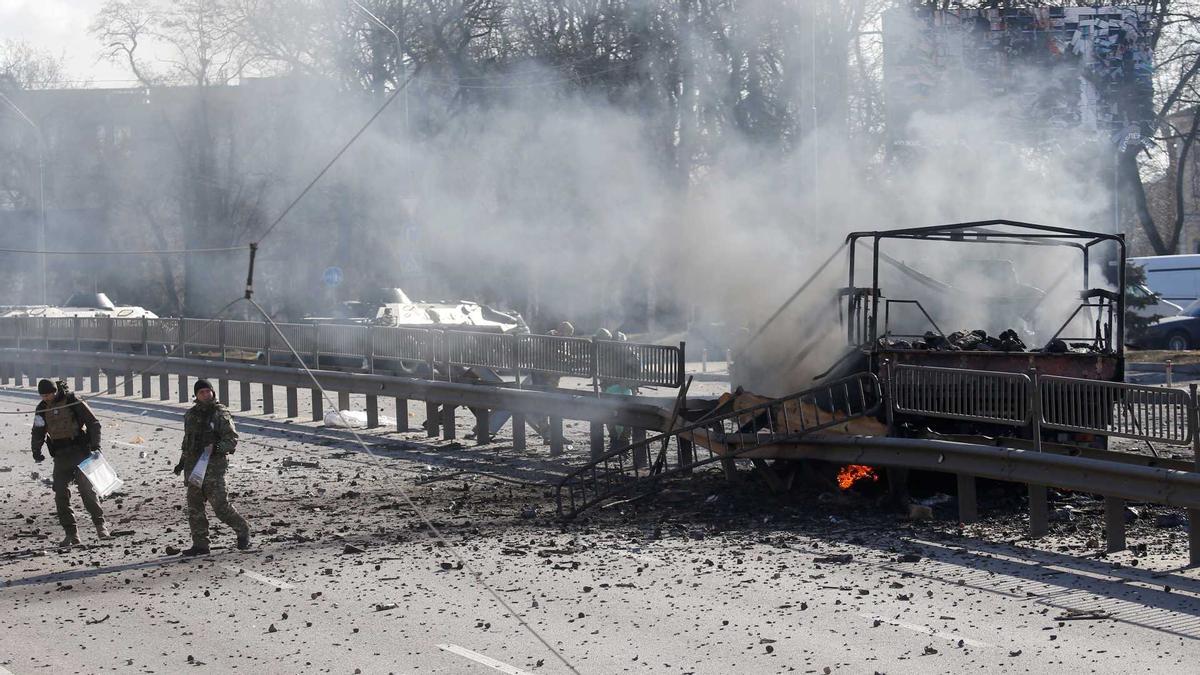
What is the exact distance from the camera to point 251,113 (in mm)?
37469

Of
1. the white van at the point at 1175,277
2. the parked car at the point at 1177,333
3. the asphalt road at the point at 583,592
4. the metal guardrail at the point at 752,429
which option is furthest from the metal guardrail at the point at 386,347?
the white van at the point at 1175,277

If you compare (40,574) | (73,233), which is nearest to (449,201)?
(40,574)

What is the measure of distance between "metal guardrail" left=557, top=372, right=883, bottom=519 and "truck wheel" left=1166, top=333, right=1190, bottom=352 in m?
21.8

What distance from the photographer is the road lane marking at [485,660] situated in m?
5.96

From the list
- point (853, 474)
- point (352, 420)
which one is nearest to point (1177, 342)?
point (352, 420)

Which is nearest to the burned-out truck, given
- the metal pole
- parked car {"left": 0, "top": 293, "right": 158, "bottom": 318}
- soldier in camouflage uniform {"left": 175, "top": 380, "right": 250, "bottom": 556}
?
the metal pole

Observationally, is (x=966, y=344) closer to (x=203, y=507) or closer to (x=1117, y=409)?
(x=1117, y=409)

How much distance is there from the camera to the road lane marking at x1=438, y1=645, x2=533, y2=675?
5.96 meters

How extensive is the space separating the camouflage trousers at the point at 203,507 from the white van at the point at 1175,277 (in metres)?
29.3

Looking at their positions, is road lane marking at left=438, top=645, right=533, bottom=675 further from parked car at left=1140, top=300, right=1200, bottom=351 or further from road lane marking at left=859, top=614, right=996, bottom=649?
parked car at left=1140, top=300, right=1200, bottom=351

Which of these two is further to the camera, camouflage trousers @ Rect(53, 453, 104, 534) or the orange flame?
the orange flame

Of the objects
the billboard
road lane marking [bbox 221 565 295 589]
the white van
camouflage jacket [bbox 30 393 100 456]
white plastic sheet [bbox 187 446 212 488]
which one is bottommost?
road lane marking [bbox 221 565 295 589]

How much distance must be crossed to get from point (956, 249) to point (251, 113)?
88.1 feet

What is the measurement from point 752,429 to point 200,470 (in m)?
4.27
